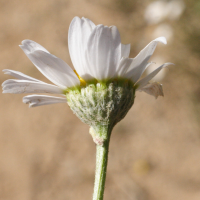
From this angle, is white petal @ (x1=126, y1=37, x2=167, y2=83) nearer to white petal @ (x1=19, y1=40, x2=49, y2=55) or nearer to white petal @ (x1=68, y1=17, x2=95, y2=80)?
white petal @ (x1=68, y1=17, x2=95, y2=80)

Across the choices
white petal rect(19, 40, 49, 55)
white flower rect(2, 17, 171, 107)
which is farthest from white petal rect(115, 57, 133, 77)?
white petal rect(19, 40, 49, 55)

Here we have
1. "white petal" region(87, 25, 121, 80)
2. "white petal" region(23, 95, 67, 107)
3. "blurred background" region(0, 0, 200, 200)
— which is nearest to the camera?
"white petal" region(87, 25, 121, 80)

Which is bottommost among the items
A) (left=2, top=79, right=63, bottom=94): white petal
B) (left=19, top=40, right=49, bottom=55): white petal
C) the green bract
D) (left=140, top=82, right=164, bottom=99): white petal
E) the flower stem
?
the flower stem

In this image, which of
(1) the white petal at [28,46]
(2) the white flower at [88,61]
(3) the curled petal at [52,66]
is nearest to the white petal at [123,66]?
(2) the white flower at [88,61]

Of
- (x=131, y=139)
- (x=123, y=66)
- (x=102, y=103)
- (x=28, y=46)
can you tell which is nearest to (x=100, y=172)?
(x=102, y=103)

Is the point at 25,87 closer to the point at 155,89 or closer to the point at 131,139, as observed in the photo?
the point at 155,89

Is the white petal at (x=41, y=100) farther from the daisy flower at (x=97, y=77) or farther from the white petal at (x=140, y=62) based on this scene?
the white petal at (x=140, y=62)

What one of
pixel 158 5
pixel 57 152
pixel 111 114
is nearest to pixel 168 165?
pixel 57 152

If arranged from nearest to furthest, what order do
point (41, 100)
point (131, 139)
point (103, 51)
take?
1. point (103, 51)
2. point (41, 100)
3. point (131, 139)

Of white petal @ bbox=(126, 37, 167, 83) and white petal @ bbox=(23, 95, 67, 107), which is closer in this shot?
white petal @ bbox=(126, 37, 167, 83)

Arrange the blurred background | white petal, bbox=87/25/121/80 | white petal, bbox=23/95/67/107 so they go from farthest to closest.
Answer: the blurred background
white petal, bbox=23/95/67/107
white petal, bbox=87/25/121/80
